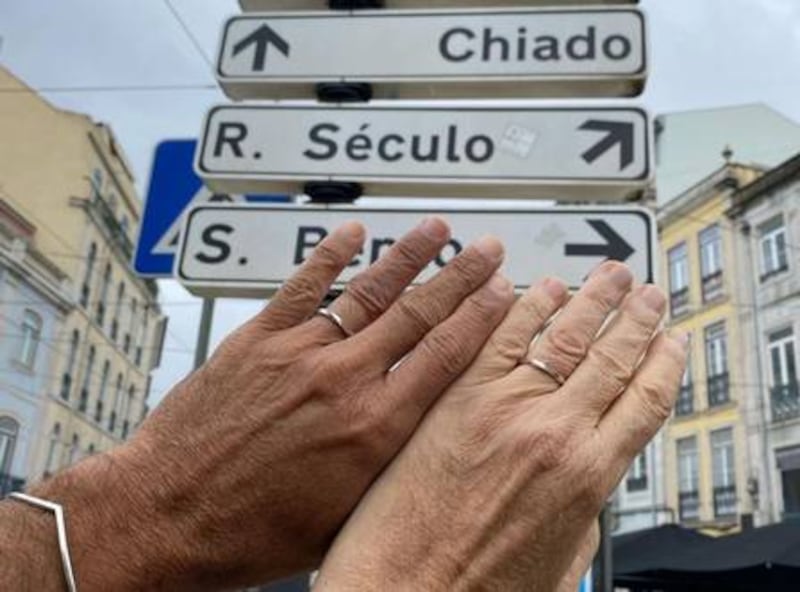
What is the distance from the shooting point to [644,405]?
745mm

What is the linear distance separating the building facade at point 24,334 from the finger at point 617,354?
625 inches

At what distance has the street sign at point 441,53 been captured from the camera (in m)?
1.84

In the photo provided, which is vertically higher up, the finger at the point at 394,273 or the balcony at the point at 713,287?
the balcony at the point at 713,287

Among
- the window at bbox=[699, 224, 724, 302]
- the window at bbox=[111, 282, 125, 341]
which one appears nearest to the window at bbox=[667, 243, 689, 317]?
the window at bbox=[699, 224, 724, 302]

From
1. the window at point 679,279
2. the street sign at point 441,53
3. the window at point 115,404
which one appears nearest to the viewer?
the street sign at point 441,53

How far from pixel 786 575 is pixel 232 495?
582 centimetres

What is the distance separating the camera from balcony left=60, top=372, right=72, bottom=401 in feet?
67.7

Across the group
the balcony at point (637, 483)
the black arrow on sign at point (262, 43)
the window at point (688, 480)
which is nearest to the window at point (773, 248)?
the window at point (688, 480)

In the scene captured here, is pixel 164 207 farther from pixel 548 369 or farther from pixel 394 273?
pixel 548 369

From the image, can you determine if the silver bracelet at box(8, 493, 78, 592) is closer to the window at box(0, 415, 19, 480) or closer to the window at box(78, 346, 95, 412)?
the window at box(0, 415, 19, 480)

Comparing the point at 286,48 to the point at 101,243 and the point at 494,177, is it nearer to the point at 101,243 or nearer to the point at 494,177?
the point at 494,177

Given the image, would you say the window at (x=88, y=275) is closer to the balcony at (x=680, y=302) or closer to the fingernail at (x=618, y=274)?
the balcony at (x=680, y=302)

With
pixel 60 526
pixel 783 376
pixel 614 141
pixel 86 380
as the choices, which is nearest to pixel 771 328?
pixel 783 376

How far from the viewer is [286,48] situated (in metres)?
2.02
